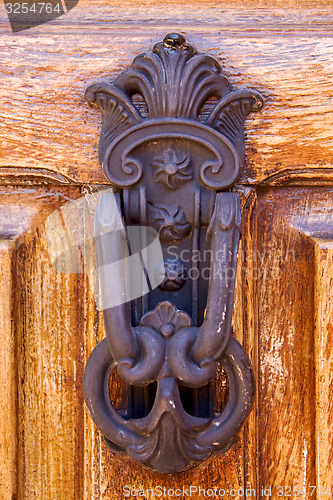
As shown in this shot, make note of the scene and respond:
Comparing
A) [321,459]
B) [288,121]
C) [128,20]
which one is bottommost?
[321,459]

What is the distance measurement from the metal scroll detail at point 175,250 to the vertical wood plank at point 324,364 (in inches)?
3.9

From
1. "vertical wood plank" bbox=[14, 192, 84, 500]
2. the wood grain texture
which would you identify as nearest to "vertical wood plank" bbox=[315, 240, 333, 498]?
the wood grain texture

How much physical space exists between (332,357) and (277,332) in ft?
0.21

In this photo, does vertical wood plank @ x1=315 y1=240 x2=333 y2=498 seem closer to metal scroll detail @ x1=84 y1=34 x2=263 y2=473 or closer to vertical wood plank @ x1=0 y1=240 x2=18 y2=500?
metal scroll detail @ x1=84 y1=34 x2=263 y2=473

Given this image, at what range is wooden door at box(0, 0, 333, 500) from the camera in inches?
18.3

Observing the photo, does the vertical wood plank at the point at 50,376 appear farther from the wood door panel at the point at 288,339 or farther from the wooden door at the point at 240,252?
the wood door panel at the point at 288,339

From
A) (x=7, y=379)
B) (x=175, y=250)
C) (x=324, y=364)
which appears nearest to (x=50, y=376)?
(x=7, y=379)

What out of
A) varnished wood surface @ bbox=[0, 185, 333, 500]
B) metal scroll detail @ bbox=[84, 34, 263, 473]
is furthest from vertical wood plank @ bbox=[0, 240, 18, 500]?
metal scroll detail @ bbox=[84, 34, 263, 473]

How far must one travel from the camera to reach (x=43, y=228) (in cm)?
50

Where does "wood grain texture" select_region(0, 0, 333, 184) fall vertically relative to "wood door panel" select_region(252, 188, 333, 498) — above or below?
above

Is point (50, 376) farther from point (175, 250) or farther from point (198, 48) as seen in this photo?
point (198, 48)

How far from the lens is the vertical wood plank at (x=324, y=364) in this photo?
1.54 feet

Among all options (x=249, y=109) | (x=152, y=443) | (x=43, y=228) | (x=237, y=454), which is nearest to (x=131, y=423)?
(x=152, y=443)

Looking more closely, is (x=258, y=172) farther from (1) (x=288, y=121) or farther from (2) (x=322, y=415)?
(2) (x=322, y=415)
